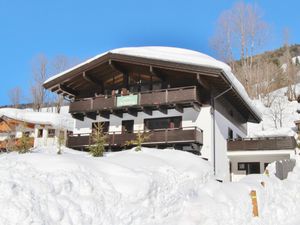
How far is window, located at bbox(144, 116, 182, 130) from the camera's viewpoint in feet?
70.5

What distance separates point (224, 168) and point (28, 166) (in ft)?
54.9

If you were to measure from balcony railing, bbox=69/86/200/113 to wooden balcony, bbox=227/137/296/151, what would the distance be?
539cm

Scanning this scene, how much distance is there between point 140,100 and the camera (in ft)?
70.6

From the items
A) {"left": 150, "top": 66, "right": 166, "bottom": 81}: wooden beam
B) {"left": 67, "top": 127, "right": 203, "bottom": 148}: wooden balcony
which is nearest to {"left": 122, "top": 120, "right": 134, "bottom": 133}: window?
{"left": 67, "top": 127, "right": 203, "bottom": 148}: wooden balcony

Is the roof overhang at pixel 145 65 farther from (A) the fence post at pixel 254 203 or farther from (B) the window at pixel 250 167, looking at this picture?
(A) the fence post at pixel 254 203

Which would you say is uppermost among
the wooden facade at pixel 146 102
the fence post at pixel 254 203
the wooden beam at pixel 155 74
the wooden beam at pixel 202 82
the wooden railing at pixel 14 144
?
the wooden beam at pixel 155 74

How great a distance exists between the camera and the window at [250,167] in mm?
25078

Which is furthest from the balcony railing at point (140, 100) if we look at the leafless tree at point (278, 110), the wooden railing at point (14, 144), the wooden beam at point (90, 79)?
the leafless tree at point (278, 110)

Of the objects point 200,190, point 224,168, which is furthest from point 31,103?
point 200,190

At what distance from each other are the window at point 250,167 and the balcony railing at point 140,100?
7790 millimetres

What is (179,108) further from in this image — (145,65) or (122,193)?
(122,193)

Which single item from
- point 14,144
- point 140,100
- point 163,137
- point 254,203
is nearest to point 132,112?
point 140,100

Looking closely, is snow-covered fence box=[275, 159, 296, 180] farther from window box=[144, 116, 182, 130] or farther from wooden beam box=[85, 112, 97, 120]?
wooden beam box=[85, 112, 97, 120]

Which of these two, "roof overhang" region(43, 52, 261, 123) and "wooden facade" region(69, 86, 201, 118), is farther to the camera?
"wooden facade" region(69, 86, 201, 118)
